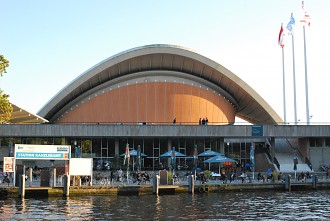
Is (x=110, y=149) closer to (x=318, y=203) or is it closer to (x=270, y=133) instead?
(x=270, y=133)

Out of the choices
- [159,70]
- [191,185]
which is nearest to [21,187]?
[191,185]

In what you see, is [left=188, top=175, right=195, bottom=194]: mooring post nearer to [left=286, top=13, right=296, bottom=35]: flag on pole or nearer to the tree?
the tree

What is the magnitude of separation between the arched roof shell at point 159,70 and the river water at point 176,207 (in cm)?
2803

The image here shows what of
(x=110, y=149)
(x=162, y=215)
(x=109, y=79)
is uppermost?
(x=109, y=79)

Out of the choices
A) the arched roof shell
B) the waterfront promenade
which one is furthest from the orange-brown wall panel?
the waterfront promenade

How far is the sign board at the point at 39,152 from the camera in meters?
35.9

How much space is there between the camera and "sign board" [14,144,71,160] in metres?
35.9

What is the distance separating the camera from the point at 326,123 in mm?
56375

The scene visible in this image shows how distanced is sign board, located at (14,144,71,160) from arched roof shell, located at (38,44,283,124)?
24.6m

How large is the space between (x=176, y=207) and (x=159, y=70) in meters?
37.1

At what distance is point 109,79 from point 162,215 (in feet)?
131

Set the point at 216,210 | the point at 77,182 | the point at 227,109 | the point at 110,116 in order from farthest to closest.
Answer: the point at 227,109 → the point at 110,116 → the point at 77,182 → the point at 216,210

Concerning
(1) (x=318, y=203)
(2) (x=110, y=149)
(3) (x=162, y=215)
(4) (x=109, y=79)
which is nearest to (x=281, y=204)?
(1) (x=318, y=203)

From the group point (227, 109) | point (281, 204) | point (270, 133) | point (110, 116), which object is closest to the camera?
point (281, 204)
